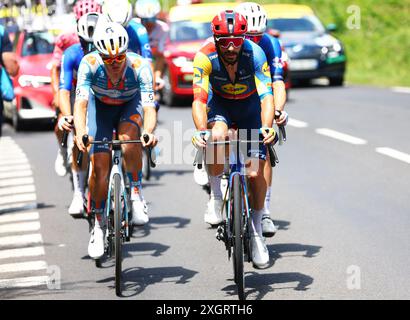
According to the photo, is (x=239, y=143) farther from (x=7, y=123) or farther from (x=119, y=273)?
(x=7, y=123)

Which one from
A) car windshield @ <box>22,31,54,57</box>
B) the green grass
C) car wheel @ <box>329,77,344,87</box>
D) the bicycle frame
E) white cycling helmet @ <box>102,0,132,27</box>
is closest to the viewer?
the bicycle frame

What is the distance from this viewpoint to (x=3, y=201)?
43.3 feet

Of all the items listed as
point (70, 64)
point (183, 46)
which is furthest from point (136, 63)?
point (183, 46)

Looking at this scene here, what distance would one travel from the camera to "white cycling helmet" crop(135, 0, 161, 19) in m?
15.5

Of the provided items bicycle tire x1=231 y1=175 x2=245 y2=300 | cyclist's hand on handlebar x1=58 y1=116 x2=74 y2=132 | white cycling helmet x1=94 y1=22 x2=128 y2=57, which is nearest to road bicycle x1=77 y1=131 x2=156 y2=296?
cyclist's hand on handlebar x1=58 y1=116 x2=74 y2=132

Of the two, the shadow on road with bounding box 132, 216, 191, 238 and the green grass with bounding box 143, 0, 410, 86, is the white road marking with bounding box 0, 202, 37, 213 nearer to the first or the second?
the shadow on road with bounding box 132, 216, 191, 238

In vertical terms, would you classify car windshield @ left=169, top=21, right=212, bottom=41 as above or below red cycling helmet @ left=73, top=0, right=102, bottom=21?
below

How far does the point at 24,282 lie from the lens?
8766 millimetres

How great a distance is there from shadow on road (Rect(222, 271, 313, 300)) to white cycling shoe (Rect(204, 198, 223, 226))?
0.45 meters

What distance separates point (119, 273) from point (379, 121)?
12.2 m

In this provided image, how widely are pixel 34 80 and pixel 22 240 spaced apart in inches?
417

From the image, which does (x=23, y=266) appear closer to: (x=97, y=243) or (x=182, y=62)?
(x=97, y=243)

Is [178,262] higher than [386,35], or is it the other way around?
[178,262]
